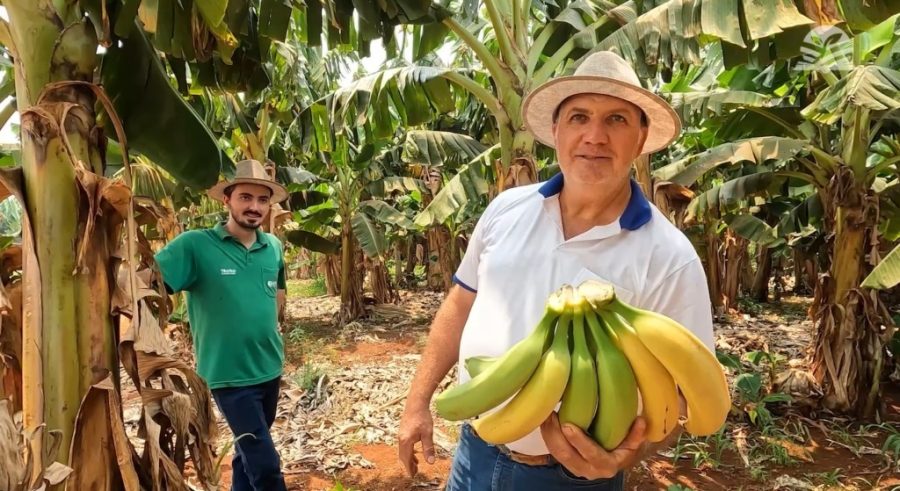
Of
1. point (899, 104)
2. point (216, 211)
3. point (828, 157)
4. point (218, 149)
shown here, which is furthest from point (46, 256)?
point (216, 211)

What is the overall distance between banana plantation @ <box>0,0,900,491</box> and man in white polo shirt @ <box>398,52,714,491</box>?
40.6 inches

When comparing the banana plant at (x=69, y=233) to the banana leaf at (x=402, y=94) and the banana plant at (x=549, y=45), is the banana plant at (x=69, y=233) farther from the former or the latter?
the banana leaf at (x=402, y=94)

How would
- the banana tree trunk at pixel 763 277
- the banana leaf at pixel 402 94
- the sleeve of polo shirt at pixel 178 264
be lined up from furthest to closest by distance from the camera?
1. the banana tree trunk at pixel 763 277
2. the banana leaf at pixel 402 94
3. the sleeve of polo shirt at pixel 178 264

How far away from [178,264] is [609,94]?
222 centimetres

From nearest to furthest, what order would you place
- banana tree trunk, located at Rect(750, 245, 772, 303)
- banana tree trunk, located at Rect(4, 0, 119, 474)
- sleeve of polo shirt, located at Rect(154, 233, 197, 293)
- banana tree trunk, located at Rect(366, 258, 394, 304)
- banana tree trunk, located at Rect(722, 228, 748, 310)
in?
banana tree trunk, located at Rect(4, 0, 119, 474) < sleeve of polo shirt, located at Rect(154, 233, 197, 293) < banana tree trunk, located at Rect(722, 228, 748, 310) < banana tree trunk, located at Rect(366, 258, 394, 304) < banana tree trunk, located at Rect(750, 245, 772, 303)

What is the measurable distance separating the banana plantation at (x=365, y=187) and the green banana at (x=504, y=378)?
35.5 inches

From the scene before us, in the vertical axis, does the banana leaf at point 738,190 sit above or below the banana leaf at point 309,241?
above

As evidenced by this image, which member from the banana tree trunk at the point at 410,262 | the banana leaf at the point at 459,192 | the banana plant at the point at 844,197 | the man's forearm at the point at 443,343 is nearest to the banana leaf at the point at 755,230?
the banana plant at the point at 844,197

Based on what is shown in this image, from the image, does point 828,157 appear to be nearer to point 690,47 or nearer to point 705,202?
point 705,202

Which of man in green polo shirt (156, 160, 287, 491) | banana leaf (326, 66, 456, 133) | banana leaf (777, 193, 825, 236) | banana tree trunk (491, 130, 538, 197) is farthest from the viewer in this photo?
banana leaf (777, 193, 825, 236)

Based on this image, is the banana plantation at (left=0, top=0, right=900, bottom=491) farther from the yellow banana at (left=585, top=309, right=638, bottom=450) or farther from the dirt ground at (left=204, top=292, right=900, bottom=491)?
the yellow banana at (left=585, top=309, right=638, bottom=450)

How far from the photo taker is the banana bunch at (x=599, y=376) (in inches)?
42.5

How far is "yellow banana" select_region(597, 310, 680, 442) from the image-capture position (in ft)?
3.60

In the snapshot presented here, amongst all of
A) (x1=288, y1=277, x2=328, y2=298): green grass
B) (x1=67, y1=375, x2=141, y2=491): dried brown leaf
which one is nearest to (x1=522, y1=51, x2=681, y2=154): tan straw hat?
(x1=67, y1=375, x2=141, y2=491): dried brown leaf
